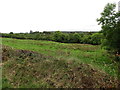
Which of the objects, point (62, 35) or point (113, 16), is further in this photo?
point (62, 35)

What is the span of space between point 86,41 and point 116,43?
79.2ft

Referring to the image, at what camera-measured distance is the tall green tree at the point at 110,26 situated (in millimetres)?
8664

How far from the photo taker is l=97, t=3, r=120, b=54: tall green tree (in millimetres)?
8664

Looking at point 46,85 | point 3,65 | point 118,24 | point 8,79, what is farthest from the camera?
point 118,24

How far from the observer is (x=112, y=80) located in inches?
210

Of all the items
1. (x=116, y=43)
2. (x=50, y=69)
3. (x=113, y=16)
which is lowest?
(x=50, y=69)

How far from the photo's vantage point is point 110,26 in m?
9.12

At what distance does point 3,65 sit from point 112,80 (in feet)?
19.2

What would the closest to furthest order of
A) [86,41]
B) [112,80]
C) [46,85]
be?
[46,85] < [112,80] < [86,41]

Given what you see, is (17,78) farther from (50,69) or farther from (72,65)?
(72,65)

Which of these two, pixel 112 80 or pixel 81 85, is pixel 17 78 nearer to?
pixel 81 85

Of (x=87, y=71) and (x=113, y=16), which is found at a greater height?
(x=113, y=16)

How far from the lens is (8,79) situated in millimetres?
4773

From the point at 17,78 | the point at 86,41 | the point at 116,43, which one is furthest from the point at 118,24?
the point at 86,41
